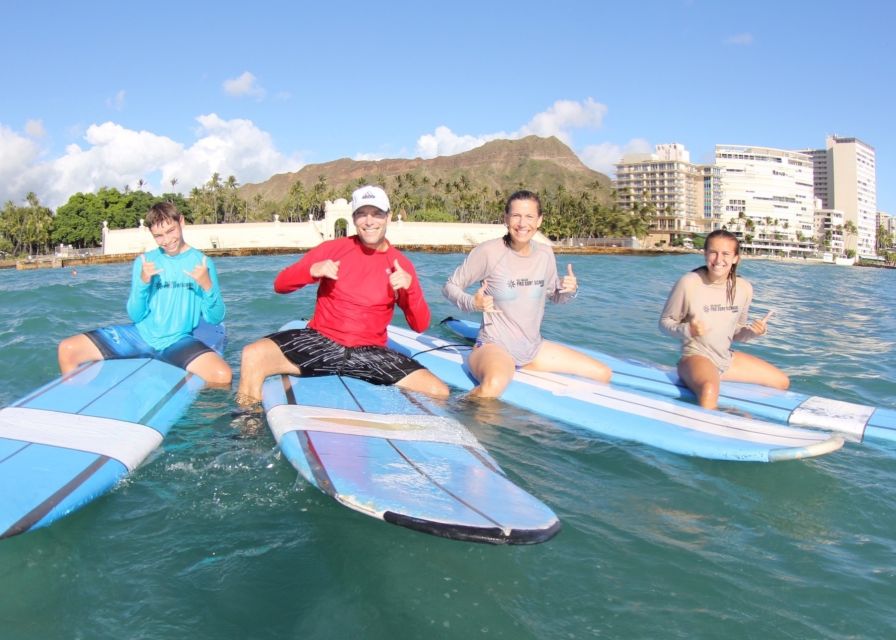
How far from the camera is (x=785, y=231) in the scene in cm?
12781

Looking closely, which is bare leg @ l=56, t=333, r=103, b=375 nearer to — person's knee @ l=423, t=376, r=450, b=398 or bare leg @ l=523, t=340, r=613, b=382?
person's knee @ l=423, t=376, r=450, b=398

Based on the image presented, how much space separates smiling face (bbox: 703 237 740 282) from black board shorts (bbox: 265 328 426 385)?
100 inches

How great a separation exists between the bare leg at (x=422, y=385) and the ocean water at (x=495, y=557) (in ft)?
1.44

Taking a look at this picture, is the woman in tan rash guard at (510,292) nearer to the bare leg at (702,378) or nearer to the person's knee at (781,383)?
the bare leg at (702,378)

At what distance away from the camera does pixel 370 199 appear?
464cm

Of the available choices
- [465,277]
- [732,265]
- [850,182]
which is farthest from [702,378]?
[850,182]

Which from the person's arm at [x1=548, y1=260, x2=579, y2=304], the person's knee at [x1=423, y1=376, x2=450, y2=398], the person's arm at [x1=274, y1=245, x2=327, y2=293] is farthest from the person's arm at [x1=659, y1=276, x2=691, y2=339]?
the person's arm at [x1=274, y1=245, x2=327, y2=293]

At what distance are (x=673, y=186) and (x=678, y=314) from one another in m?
131

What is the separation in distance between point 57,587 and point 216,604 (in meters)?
0.70

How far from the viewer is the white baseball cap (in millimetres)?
4633

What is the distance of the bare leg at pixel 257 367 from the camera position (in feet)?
15.4

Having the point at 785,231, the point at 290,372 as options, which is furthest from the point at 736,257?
the point at 785,231

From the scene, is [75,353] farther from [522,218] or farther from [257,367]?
[522,218]

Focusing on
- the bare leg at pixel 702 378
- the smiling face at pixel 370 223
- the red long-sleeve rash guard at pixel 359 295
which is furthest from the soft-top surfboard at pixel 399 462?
the bare leg at pixel 702 378
